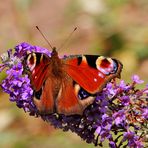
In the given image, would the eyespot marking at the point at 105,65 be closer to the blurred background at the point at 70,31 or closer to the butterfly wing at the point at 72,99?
the butterfly wing at the point at 72,99

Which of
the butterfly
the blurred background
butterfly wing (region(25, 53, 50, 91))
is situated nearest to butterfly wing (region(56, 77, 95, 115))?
the butterfly

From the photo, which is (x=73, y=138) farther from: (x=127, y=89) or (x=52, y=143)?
(x=127, y=89)

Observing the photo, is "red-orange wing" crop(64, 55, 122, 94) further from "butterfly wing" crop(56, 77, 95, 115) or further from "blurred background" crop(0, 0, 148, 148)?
"blurred background" crop(0, 0, 148, 148)

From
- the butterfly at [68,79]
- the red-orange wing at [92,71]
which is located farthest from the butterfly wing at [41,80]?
the red-orange wing at [92,71]

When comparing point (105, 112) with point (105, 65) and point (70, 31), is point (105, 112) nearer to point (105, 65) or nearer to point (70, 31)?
point (105, 65)

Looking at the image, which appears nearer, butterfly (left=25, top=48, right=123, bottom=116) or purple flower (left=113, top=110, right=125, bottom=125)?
butterfly (left=25, top=48, right=123, bottom=116)

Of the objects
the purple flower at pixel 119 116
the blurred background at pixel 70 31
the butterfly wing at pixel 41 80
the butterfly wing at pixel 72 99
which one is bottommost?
the purple flower at pixel 119 116
